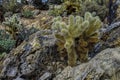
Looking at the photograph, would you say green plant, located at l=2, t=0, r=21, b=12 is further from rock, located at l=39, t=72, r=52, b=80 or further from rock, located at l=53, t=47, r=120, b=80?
rock, located at l=53, t=47, r=120, b=80

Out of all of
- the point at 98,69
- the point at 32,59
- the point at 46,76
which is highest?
the point at 98,69

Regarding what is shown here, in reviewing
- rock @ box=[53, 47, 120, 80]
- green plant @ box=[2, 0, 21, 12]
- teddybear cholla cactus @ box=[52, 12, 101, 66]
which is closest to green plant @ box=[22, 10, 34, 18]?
green plant @ box=[2, 0, 21, 12]

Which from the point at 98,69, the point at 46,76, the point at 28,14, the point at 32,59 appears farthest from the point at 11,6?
the point at 98,69

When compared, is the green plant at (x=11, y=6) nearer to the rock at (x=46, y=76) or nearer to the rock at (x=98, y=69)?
the rock at (x=46, y=76)

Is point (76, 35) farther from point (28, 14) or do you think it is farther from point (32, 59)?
point (28, 14)

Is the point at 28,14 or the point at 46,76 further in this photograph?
the point at 28,14

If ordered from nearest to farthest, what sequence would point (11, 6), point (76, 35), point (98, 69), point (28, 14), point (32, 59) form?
point (98, 69) → point (76, 35) → point (32, 59) → point (28, 14) → point (11, 6)
